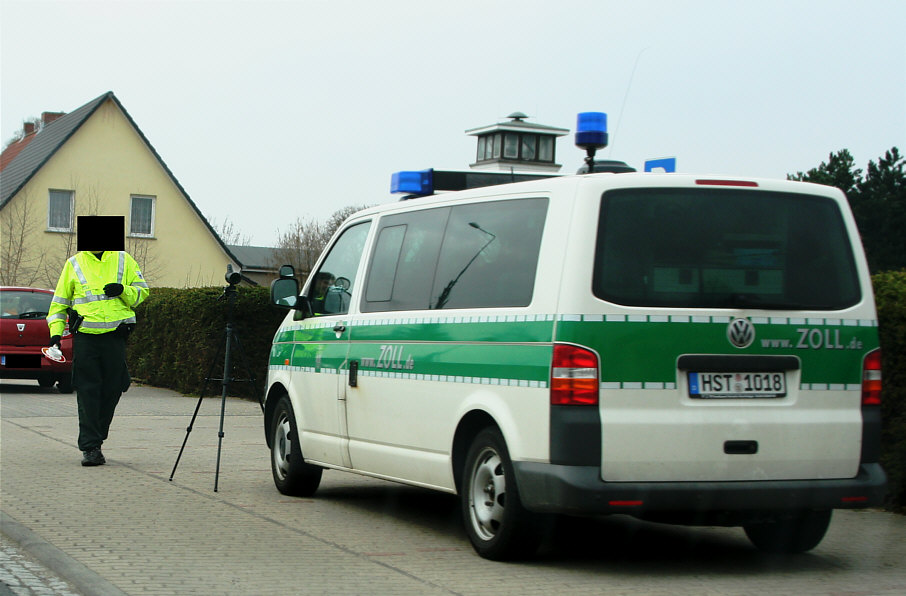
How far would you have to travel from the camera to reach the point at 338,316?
9.06 meters

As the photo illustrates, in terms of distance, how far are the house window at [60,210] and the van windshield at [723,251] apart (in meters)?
37.9

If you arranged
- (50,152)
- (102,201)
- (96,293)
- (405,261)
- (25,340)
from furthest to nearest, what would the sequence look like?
1. (102,201)
2. (50,152)
3. (25,340)
4. (96,293)
5. (405,261)

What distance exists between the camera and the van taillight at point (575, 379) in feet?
21.1

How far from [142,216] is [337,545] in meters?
38.8

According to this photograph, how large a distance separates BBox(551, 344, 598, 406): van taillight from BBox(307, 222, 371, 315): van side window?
283cm

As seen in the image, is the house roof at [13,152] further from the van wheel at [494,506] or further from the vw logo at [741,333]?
the vw logo at [741,333]

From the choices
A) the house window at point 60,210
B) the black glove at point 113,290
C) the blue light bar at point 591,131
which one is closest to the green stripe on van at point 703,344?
the blue light bar at point 591,131

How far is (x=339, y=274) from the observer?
9305 mm

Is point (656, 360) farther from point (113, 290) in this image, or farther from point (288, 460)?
point (113, 290)

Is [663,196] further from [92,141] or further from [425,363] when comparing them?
[92,141]

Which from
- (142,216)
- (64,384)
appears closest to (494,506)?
(64,384)

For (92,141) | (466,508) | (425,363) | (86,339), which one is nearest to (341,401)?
(425,363)

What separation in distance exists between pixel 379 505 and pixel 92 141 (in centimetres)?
3651

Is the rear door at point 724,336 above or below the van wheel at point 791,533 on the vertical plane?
above
